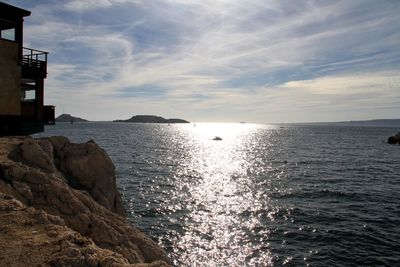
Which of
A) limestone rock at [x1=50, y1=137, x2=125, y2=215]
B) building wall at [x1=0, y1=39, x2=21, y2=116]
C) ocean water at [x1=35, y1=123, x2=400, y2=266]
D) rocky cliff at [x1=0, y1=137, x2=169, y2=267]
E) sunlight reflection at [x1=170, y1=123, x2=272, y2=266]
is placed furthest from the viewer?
building wall at [x1=0, y1=39, x2=21, y2=116]

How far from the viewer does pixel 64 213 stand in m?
12.5

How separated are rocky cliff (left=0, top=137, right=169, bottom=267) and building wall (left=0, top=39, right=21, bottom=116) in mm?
6430

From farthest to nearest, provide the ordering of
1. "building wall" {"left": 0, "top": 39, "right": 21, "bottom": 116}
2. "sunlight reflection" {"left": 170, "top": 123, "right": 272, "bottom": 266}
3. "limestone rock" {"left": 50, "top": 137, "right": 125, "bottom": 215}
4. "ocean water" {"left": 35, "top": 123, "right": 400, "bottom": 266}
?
"building wall" {"left": 0, "top": 39, "right": 21, "bottom": 116} → "ocean water" {"left": 35, "top": 123, "right": 400, "bottom": 266} → "sunlight reflection" {"left": 170, "top": 123, "right": 272, "bottom": 266} → "limestone rock" {"left": 50, "top": 137, "right": 125, "bottom": 215}

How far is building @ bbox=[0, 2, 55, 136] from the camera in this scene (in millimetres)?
22750

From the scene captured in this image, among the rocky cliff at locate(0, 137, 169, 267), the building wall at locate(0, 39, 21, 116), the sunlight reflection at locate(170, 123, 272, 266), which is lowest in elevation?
the sunlight reflection at locate(170, 123, 272, 266)

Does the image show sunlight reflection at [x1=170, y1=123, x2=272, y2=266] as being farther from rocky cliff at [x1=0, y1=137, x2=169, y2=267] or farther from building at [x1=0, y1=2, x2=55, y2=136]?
building at [x1=0, y1=2, x2=55, y2=136]

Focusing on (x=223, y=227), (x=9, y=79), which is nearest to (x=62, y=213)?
(x=9, y=79)

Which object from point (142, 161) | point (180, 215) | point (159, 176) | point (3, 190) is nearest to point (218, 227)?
point (180, 215)

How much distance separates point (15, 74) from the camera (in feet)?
76.8

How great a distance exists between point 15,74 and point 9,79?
585mm

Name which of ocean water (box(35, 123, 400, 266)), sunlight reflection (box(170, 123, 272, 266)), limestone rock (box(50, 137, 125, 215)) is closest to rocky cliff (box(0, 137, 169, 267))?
limestone rock (box(50, 137, 125, 215))

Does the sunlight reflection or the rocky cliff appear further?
the sunlight reflection

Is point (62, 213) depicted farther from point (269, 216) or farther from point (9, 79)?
point (269, 216)

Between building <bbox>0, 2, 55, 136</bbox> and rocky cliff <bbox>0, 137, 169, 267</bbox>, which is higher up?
building <bbox>0, 2, 55, 136</bbox>
